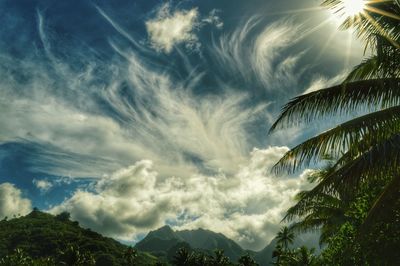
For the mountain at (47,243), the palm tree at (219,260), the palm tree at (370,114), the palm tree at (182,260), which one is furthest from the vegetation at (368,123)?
the mountain at (47,243)

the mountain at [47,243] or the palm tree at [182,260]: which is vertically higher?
the mountain at [47,243]

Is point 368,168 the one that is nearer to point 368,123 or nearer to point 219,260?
point 368,123

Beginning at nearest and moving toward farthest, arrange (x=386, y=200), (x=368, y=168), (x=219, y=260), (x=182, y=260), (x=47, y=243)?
(x=368, y=168), (x=386, y=200), (x=182, y=260), (x=219, y=260), (x=47, y=243)

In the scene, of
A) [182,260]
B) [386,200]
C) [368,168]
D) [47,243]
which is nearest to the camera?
[368,168]

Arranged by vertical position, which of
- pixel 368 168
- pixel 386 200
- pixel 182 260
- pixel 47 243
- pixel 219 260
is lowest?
pixel 386 200

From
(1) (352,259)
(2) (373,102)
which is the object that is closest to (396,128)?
(2) (373,102)

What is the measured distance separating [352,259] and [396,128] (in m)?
7.11

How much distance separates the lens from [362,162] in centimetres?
603

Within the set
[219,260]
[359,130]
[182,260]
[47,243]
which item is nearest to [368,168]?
[359,130]

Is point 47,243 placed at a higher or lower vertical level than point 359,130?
higher

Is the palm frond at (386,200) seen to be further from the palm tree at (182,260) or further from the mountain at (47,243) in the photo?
the mountain at (47,243)

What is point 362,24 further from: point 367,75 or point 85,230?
point 85,230

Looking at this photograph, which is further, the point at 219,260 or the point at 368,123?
the point at 219,260

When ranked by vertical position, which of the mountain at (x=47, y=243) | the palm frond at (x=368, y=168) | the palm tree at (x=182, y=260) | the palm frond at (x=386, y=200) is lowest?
the palm frond at (x=386, y=200)
